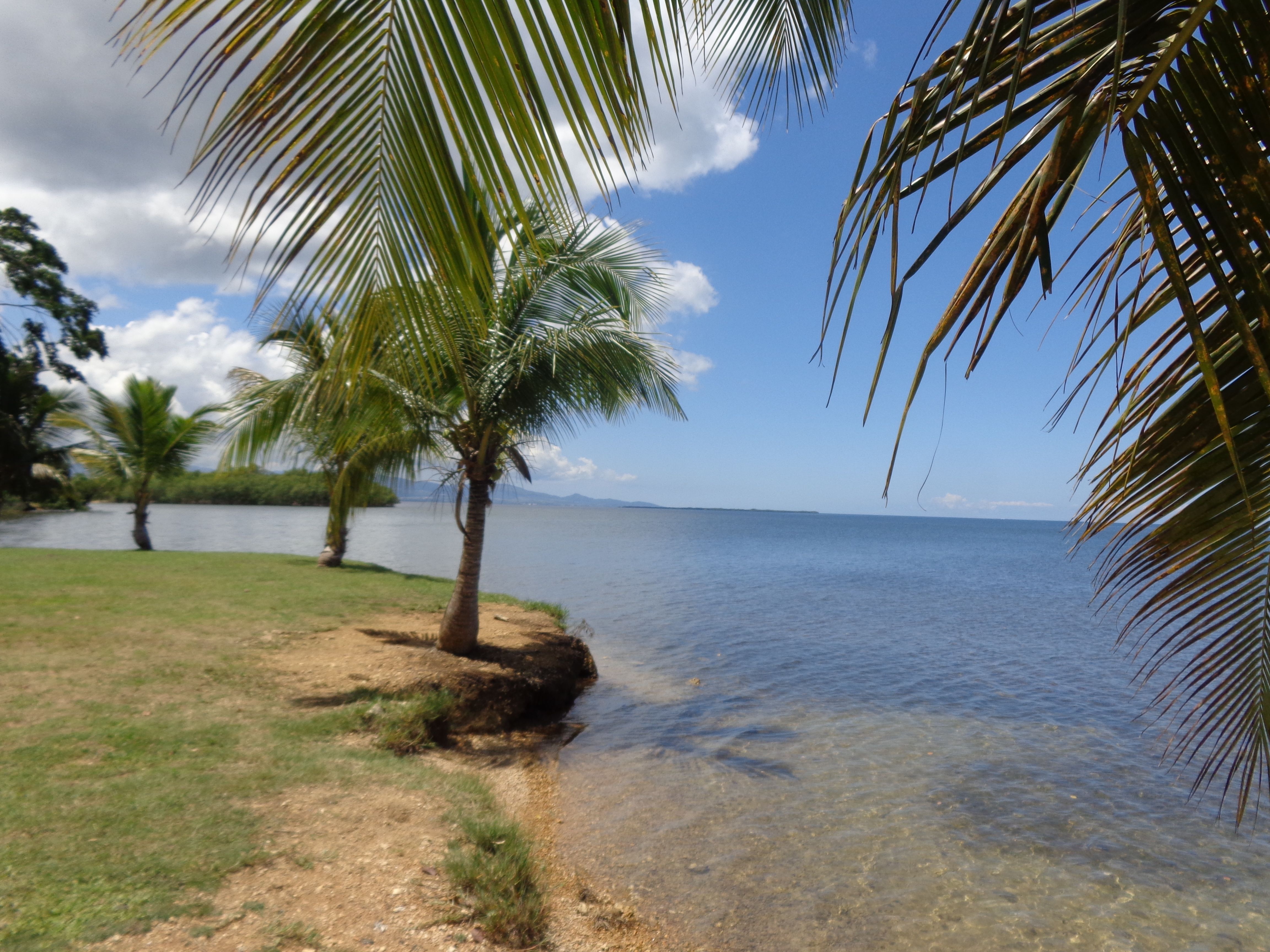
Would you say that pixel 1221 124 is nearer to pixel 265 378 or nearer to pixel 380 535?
pixel 265 378

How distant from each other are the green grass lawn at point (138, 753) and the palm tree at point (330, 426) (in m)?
2.59

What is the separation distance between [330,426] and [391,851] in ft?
18.1

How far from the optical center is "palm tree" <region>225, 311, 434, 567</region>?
176 centimetres

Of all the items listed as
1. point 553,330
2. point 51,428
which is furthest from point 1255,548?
point 51,428

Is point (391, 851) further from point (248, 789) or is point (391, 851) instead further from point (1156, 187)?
point (1156, 187)

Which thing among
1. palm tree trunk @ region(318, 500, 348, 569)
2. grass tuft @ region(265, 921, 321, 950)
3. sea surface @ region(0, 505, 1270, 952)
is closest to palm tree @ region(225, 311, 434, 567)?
palm tree trunk @ region(318, 500, 348, 569)

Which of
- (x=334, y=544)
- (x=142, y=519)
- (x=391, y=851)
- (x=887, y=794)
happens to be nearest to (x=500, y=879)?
(x=391, y=851)

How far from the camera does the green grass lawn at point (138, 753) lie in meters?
3.43

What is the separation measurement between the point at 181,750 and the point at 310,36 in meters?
5.83

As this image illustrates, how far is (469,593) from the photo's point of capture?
9.22m

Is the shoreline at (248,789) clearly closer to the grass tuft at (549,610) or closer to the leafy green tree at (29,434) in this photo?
the grass tuft at (549,610)

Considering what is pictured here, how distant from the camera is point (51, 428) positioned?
1859cm

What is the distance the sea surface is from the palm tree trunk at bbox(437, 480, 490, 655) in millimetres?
2046

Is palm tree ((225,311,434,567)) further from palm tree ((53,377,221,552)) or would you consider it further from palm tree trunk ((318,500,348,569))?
palm tree ((53,377,221,552))
